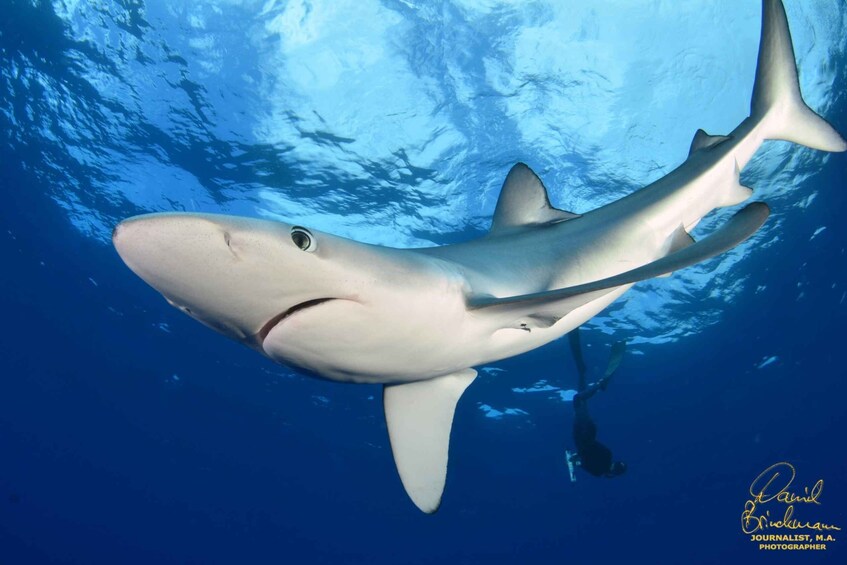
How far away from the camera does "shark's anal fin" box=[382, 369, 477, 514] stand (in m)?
3.83

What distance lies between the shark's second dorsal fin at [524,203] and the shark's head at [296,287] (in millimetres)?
1597

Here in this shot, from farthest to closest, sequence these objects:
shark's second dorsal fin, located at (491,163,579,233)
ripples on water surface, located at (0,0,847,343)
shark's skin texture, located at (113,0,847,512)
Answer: ripples on water surface, located at (0,0,847,343) → shark's second dorsal fin, located at (491,163,579,233) → shark's skin texture, located at (113,0,847,512)

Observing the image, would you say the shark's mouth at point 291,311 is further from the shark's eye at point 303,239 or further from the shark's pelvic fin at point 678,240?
the shark's pelvic fin at point 678,240

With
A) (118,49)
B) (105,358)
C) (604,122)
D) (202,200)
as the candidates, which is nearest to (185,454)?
(105,358)

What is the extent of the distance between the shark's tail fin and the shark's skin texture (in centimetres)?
1

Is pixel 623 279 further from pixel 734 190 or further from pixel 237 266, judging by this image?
pixel 734 190

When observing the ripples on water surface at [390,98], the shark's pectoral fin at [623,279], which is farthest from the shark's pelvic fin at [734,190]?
the ripples on water surface at [390,98]

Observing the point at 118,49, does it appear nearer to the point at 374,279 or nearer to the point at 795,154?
the point at 374,279

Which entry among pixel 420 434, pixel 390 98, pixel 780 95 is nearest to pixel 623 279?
pixel 420 434

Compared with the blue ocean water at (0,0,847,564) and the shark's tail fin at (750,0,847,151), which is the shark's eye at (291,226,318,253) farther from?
the blue ocean water at (0,0,847,564)

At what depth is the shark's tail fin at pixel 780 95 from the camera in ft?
12.8

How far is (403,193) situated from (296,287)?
10311 mm

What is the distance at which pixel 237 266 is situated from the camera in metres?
1.70

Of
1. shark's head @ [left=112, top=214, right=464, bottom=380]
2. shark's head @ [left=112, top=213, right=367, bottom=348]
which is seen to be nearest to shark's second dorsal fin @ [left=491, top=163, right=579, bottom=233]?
shark's head @ [left=112, top=214, right=464, bottom=380]
